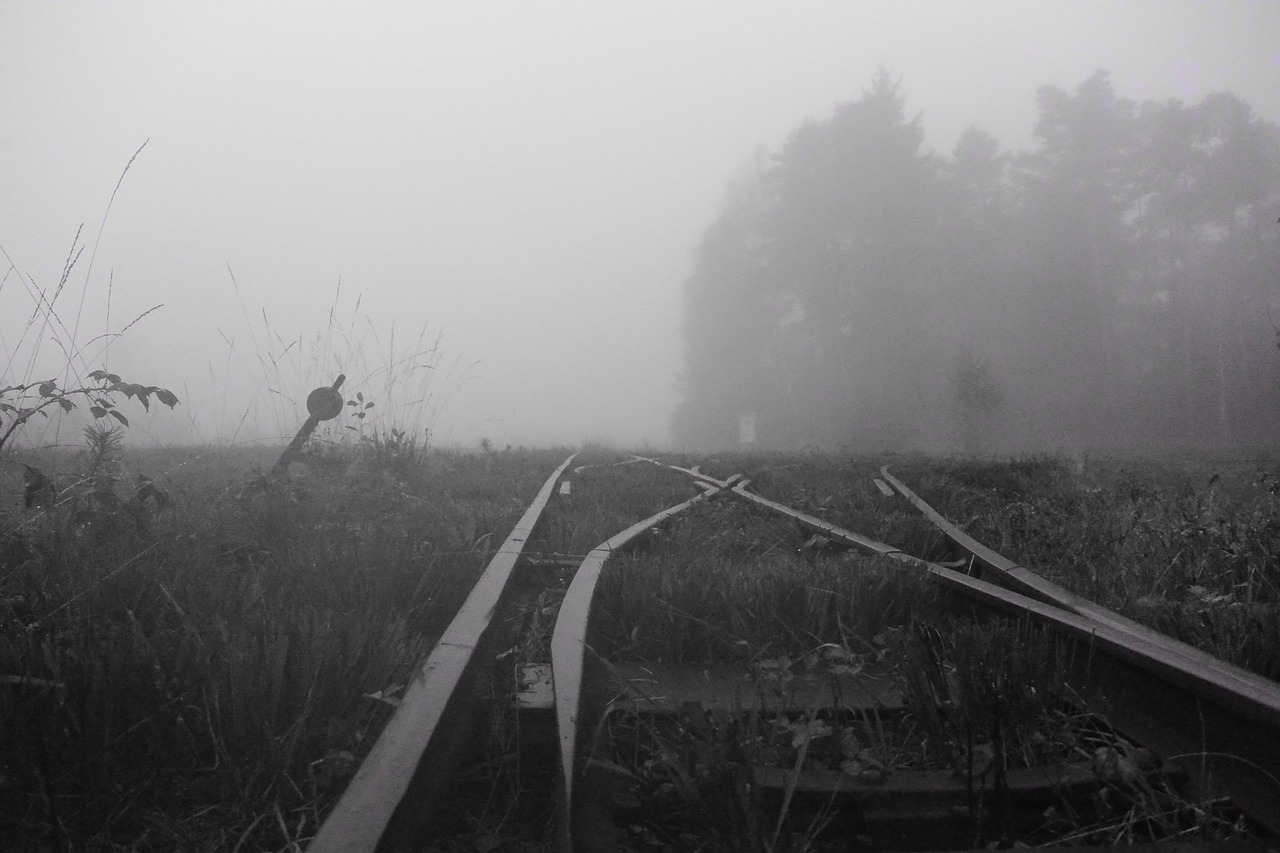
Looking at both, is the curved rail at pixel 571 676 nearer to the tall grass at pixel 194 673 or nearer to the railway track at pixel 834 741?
the railway track at pixel 834 741

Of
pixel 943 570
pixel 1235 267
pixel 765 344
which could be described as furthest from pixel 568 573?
pixel 1235 267

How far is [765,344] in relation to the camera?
2973cm

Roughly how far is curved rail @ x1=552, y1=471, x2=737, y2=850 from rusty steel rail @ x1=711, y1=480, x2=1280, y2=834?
108cm

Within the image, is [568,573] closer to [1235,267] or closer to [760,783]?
[760,783]

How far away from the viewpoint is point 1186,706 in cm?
143

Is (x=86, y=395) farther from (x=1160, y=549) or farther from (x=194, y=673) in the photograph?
(x=1160, y=549)

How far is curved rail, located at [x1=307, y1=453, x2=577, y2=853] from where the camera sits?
944mm

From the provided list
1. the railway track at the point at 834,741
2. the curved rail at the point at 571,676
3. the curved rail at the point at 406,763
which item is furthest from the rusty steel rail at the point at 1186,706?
the curved rail at the point at 406,763

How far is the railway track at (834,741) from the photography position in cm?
115

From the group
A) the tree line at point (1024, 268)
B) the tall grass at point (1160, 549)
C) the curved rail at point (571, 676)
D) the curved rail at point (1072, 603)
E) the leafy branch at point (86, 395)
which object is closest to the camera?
the curved rail at point (571, 676)

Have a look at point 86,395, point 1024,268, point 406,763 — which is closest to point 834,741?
point 406,763

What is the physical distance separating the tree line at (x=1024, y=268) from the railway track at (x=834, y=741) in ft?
71.1

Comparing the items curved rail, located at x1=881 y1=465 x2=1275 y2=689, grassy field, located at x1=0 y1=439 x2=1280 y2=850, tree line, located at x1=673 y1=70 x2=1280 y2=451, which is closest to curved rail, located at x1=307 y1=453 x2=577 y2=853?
grassy field, located at x1=0 y1=439 x2=1280 y2=850

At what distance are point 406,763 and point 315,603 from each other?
1.32 m
